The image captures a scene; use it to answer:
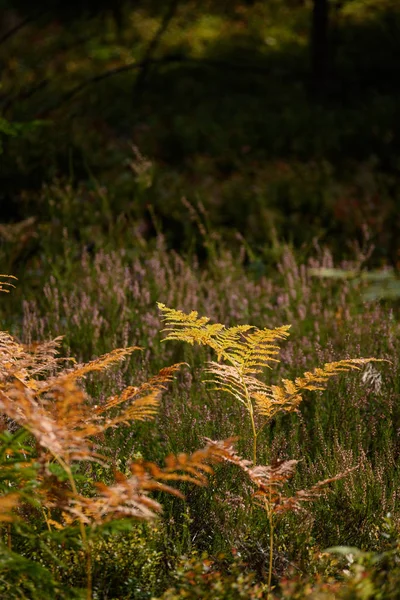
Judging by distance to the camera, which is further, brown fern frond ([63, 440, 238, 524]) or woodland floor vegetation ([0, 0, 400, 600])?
woodland floor vegetation ([0, 0, 400, 600])

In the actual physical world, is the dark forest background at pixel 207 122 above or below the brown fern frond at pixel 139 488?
below

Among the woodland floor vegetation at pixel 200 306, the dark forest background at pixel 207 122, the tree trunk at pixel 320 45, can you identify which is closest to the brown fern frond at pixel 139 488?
the woodland floor vegetation at pixel 200 306

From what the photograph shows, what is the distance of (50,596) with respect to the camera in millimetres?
1984

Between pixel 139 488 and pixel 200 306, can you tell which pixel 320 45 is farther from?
pixel 139 488

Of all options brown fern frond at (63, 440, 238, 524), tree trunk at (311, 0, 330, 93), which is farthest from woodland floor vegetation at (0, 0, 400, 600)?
tree trunk at (311, 0, 330, 93)

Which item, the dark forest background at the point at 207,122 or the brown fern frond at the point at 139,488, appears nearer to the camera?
the brown fern frond at the point at 139,488

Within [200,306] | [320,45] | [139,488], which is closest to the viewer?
[139,488]

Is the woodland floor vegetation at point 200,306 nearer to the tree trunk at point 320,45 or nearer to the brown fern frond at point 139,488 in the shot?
the brown fern frond at point 139,488

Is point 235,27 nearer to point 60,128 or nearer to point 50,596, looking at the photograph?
point 60,128

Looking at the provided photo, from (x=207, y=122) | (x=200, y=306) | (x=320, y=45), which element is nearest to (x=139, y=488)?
(x=200, y=306)

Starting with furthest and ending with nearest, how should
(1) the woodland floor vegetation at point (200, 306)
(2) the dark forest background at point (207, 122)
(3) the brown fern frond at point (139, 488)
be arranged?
1. (2) the dark forest background at point (207, 122)
2. (1) the woodland floor vegetation at point (200, 306)
3. (3) the brown fern frond at point (139, 488)

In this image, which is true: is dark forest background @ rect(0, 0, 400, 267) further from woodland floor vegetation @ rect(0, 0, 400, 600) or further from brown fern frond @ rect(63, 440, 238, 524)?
brown fern frond @ rect(63, 440, 238, 524)

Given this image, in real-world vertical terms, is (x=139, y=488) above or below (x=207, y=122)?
above

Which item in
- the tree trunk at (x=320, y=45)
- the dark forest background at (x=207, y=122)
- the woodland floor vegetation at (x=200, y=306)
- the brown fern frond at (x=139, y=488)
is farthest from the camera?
the tree trunk at (x=320, y=45)
